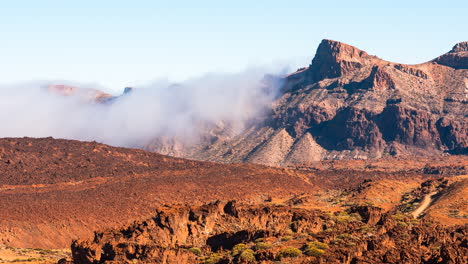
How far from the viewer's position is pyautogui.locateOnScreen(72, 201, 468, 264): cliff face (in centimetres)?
5628

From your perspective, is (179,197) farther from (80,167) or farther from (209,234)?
(209,234)

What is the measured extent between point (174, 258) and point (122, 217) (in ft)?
174

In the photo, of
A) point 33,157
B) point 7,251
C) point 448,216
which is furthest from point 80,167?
point 448,216

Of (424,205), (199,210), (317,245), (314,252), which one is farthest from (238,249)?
(424,205)

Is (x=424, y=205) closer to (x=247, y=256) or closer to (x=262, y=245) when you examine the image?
(x=262, y=245)

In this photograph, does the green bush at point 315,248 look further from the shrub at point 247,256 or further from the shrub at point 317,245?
the shrub at point 247,256

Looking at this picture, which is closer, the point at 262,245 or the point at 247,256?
the point at 247,256

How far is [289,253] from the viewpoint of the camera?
5831 centimetres

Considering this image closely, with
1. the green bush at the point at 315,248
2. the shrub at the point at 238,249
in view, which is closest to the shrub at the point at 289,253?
the green bush at the point at 315,248

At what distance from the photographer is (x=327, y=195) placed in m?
146

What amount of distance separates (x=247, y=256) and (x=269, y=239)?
998cm

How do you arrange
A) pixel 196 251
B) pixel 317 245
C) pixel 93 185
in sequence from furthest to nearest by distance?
pixel 93 185
pixel 196 251
pixel 317 245

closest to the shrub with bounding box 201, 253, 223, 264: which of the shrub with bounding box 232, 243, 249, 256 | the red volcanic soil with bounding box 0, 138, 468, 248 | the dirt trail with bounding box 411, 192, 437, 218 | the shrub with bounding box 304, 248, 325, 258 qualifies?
the shrub with bounding box 232, 243, 249, 256

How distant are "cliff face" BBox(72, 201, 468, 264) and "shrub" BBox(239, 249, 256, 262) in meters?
0.08
